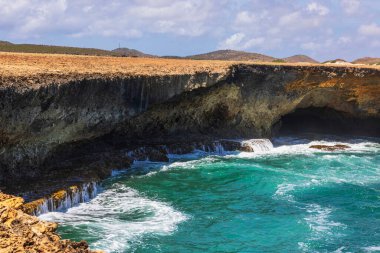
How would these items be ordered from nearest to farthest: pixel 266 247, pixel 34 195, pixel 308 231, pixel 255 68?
pixel 266 247, pixel 308 231, pixel 34 195, pixel 255 68

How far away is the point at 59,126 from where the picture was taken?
19.0 meters

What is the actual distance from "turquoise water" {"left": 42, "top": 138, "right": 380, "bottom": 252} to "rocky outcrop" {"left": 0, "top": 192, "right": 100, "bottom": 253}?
14.0ft

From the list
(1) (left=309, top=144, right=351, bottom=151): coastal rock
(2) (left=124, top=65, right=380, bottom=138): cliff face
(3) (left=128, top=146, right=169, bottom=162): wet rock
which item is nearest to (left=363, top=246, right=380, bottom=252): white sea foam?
(3) (left=128, top=146, right=169, bottom=162): wet rock

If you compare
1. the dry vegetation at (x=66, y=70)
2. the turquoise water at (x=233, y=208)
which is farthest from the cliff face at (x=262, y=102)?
the turquoise water at (x=233, y=208)

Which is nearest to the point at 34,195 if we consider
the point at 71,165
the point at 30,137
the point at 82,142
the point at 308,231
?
the point at 30,137

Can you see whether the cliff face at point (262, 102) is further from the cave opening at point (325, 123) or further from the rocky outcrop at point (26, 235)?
the rocky outcrop at point (26, 235)

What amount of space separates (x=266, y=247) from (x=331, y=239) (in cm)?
218

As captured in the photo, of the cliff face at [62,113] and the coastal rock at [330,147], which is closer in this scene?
the cliff face at [62,113]

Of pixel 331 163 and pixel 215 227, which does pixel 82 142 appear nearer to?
pixel 215 227

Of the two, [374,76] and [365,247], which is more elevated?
[374,76]

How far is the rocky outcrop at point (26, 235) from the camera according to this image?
7.88 metres

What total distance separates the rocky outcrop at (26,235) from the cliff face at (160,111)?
8.26 meters

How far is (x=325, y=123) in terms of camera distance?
121 ft

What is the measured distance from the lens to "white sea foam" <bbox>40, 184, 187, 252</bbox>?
1368 centimetres
